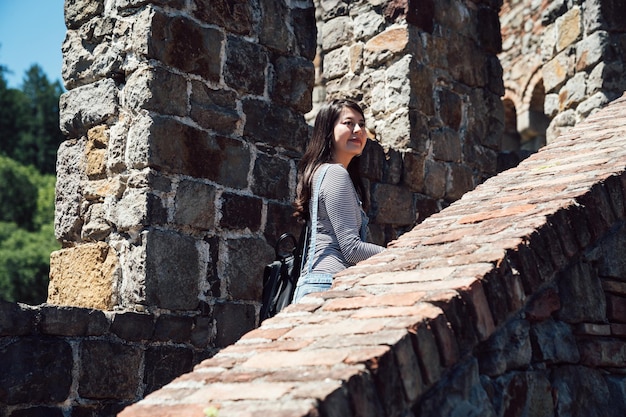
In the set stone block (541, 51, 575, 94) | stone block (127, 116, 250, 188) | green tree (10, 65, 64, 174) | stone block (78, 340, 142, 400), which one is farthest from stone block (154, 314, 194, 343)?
green tree (10, 65, 64, 174)

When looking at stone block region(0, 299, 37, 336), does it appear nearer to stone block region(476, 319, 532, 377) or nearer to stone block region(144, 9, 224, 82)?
stone block region(144, 9, 224, 82)

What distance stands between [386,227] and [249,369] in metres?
3.26

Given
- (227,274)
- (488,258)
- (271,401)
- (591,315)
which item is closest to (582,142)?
(591,315)

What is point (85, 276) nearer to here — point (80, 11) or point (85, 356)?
point (85, 356)

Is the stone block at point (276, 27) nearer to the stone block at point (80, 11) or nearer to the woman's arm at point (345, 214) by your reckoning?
the stone block at point (80, 11)

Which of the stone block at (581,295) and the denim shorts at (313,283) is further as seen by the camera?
the denim shorts at (313,283)

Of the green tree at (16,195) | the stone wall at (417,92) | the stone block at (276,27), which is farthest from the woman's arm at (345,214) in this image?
the green tree at (16,195)

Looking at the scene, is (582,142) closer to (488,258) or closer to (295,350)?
(488,258)

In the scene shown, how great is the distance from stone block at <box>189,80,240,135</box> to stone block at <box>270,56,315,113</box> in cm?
33

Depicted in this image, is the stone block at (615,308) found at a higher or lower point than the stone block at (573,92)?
lower

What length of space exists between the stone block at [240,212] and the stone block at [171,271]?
0.27m

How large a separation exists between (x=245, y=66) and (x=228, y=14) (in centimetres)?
28

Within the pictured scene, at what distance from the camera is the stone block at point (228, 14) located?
14.1ft

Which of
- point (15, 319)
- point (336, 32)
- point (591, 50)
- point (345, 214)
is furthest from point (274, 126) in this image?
point (591, 50)
